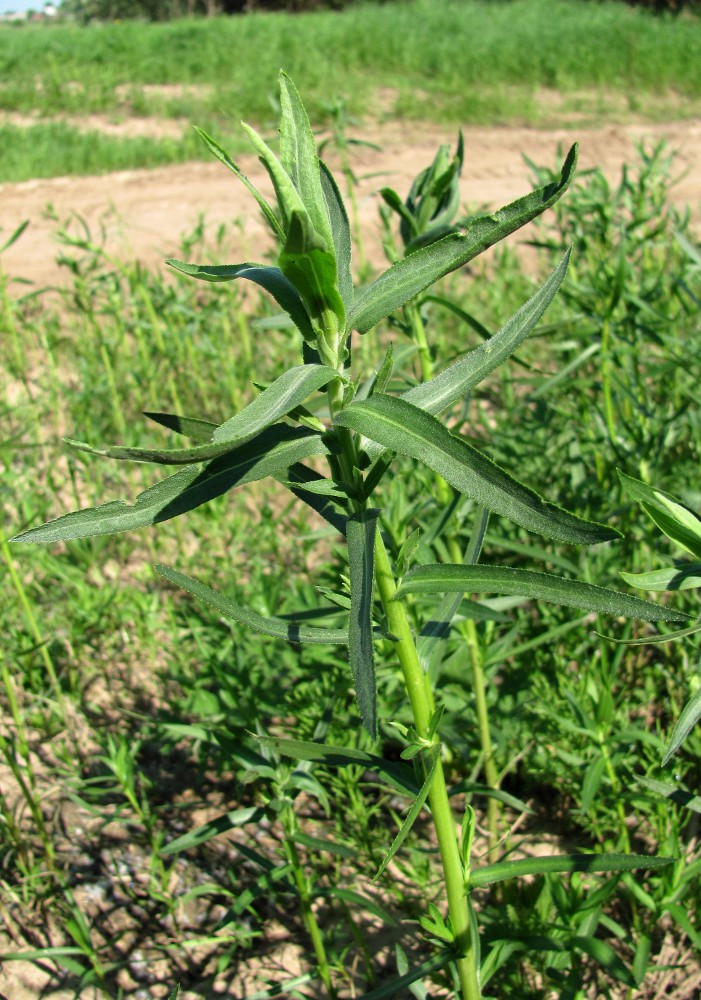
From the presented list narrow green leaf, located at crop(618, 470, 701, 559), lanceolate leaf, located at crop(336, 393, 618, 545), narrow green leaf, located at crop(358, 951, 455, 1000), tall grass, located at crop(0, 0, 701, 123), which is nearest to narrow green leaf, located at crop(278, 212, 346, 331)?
lanceolate leaf, located at crop(336, 393, 618, 545)

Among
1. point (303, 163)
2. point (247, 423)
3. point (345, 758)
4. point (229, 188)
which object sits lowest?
point (345, 758)

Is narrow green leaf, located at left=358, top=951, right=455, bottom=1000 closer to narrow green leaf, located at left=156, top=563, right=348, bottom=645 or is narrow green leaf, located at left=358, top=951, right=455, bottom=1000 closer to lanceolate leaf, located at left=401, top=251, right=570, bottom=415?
narrow green leaf, located at left=156, top=563, right=348, bottom=645

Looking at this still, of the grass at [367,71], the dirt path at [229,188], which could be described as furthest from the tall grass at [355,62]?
the dirt path at [229,188]

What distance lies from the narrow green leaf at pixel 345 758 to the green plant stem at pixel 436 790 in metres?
0.04

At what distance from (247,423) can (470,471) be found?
0.22m

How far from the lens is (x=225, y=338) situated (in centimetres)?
377

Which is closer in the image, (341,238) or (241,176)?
(241,176)

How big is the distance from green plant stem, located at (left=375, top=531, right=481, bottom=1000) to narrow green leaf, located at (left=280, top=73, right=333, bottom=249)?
14.8 inches

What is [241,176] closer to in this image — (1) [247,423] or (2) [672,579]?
(1) [247,423]

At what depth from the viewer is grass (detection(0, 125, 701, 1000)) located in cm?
168

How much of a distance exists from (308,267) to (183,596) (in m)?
2.09

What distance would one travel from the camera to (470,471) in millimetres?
862

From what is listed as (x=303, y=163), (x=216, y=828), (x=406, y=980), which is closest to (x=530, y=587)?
(x=303, y=163)

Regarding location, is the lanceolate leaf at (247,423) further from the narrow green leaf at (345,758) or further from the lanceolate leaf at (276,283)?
the narrow green leaf at (345,758)
